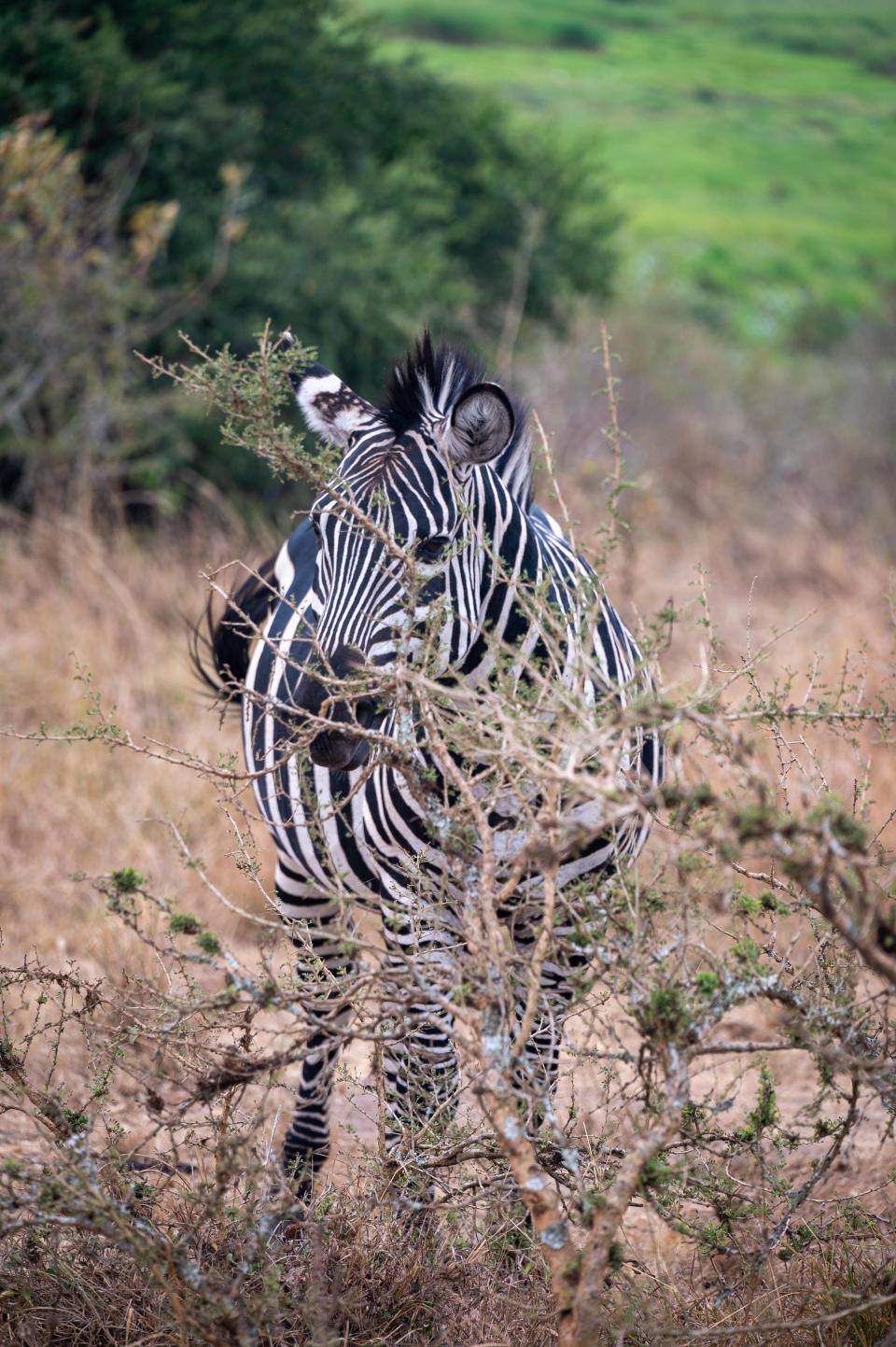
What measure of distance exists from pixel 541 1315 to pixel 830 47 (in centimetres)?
1368

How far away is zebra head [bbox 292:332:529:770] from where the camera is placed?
2254 mm

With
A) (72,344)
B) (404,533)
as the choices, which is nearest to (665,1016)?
(404,533)

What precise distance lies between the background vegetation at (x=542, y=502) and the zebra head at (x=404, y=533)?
209 millimetres

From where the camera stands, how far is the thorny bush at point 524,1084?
1.78m

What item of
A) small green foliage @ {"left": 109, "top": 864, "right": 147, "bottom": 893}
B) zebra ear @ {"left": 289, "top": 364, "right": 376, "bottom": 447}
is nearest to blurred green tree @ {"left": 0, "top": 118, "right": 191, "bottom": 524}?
zebra ear @ {"left": 289, "top": 364, "right": 376, "bottom": 447}

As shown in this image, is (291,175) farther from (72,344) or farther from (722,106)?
(722,106)

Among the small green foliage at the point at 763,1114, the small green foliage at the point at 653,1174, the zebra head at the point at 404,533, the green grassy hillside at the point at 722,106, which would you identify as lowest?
the small green foliage at the point at 763,1114

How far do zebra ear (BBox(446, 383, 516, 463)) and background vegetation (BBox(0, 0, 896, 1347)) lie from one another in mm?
172

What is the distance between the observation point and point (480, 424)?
2.53 metres

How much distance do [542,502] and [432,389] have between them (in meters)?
4.32

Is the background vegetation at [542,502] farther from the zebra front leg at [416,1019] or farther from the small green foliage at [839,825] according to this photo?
the zebra front leg at [416,1019]

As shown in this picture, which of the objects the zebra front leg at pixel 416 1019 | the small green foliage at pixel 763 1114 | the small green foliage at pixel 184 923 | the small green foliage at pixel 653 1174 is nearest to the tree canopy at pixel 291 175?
the zebra front leg at pixel 416 1019

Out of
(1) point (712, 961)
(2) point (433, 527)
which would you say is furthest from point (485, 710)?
(2) point (433, 527)

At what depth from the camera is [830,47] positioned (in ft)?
40.8
